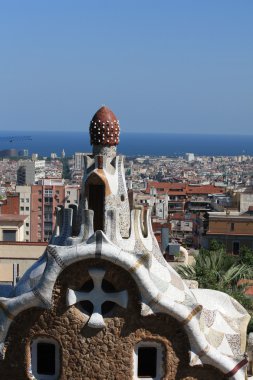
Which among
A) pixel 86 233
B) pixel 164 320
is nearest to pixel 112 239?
pixel 86 233

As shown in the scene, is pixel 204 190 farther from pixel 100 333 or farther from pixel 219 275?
pixel 100 333

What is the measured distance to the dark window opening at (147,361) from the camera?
13102mm

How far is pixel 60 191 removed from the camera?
7856cm

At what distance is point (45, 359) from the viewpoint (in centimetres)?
1324

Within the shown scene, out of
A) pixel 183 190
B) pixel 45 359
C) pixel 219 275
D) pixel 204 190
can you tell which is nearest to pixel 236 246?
pixel 219 275

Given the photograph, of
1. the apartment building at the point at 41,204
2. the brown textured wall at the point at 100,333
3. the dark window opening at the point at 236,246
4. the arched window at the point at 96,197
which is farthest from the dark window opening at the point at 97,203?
the apartment building at the point at 41,204

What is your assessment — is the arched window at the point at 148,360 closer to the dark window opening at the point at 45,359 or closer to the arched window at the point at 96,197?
the dark window opening at the point at 45,359

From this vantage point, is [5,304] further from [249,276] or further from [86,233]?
[249,276]

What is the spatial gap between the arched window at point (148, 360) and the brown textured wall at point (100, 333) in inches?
3.3

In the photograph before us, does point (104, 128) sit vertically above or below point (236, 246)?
above

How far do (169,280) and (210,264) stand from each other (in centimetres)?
751

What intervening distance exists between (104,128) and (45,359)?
3.59 m

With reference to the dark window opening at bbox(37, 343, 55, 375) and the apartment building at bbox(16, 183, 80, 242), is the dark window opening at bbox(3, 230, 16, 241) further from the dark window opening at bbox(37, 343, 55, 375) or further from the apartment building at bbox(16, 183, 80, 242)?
the apartment building at bbox(16, 183, 80, 242)

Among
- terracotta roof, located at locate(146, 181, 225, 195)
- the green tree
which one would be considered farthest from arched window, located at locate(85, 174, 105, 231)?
terracotta roof, located at locate(146, 181, 225, 195)
